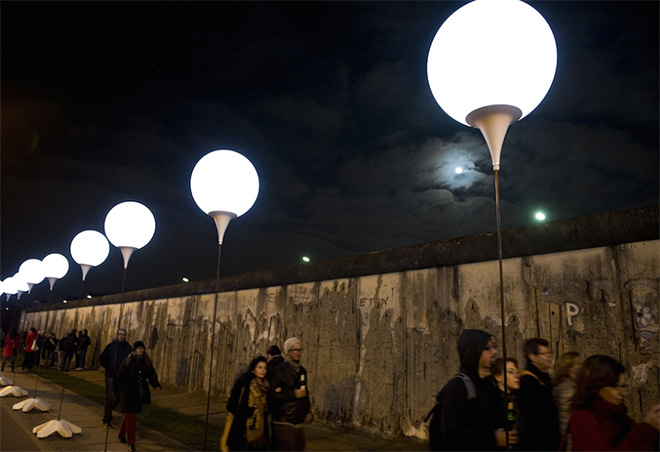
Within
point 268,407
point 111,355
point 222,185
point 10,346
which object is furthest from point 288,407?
point 10,346

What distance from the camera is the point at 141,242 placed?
573cm

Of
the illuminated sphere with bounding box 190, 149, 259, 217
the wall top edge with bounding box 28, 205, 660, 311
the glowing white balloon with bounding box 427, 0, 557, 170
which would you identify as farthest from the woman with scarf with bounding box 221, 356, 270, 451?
the glowing white balloon with bounding box 427, 0, 557, 170

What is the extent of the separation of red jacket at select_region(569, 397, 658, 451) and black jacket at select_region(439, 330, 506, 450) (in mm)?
401

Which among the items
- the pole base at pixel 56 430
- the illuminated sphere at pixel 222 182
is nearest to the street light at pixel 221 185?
the illuminated sphere at pixel 222 182

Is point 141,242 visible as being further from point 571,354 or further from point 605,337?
point 605,337

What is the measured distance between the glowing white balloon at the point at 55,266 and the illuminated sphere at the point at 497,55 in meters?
9.70

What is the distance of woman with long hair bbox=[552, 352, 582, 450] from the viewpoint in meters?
2.96

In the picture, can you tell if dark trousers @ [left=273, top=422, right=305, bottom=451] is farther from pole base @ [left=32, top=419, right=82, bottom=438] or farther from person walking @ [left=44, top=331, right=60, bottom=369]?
person walking @ [left=44, top=331, right=60, bottom=369]

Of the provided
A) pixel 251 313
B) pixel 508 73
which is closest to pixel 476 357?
pixel 508 73

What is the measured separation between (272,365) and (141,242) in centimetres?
249

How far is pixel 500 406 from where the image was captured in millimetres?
2531

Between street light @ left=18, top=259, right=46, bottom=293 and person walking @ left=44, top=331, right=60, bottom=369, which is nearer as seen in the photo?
street light @ left=18, top=259, right=46, bottom=293

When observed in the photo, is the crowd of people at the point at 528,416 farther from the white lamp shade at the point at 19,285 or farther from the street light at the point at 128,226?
the white lamp shade at the point at 19,285

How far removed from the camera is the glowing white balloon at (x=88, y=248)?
7.12 metres
